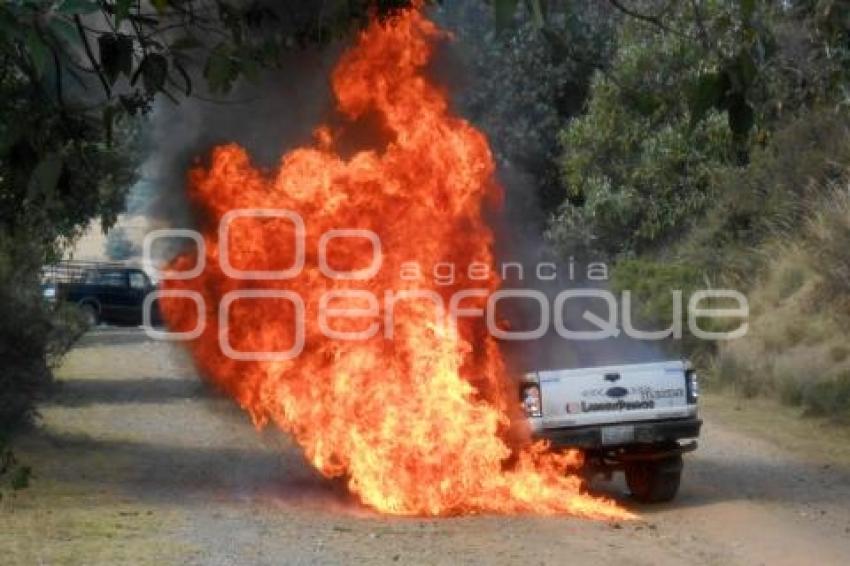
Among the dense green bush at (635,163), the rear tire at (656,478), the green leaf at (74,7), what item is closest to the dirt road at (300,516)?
the rear tire at (656,478)

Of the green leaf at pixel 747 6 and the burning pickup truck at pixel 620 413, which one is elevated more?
the green leaf at pixel 747 6

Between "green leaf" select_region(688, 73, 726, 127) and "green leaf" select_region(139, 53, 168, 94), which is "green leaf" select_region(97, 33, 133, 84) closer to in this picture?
"green leaf" select_region(139, 53, 168, 94)

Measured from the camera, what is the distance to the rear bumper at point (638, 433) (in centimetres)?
1257

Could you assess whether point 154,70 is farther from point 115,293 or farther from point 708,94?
point 115,293

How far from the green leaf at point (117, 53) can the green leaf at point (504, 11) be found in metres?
1.60

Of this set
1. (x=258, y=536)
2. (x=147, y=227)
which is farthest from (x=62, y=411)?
(x=258, y=536)

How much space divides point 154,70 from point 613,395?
7.97 meters

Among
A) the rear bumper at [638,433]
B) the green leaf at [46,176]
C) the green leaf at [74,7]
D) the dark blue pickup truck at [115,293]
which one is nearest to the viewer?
the green leaf at [74,7]

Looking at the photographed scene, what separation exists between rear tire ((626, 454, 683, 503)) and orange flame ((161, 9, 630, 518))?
492 mm

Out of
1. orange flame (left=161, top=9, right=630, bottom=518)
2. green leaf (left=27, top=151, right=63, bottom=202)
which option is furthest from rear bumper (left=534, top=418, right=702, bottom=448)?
green leaf (left=27, top=151, right=63, bottom=202)

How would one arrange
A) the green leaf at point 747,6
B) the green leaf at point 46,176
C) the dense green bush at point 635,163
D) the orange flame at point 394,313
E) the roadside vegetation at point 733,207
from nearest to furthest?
the green leaf at point 46,176
the green leaf at point 747,6
the orange flame at point 394,313
the roadside vegetation at point 733,207
the dense green bush at point 635,163

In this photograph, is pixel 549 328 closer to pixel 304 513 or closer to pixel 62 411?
pixel 304 513

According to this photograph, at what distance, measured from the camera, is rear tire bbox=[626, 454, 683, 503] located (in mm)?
13133

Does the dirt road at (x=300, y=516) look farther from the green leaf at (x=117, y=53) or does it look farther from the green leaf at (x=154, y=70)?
the green leaf at (x=117, y=53)
